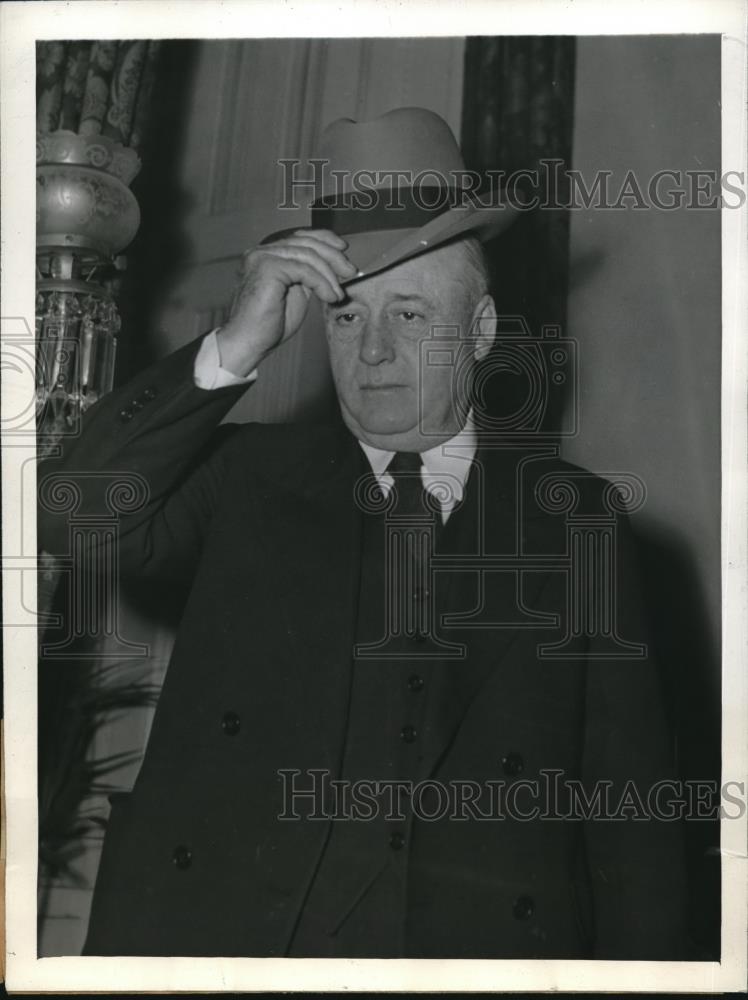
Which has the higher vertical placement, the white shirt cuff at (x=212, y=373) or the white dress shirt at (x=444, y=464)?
the white shirt cuff at (x=212, y=373)

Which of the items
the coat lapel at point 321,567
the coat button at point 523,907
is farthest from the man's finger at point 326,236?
the coat button at point 523,907

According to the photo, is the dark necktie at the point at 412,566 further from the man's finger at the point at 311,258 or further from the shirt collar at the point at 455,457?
the man's finger at the point at 311,258

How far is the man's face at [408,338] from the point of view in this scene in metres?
2.19

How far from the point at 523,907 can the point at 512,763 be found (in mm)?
276

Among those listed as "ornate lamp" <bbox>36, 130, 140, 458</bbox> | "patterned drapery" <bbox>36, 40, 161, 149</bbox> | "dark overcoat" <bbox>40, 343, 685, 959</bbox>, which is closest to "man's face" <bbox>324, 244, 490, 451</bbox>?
"dark overcoat" <bbox>40, 343, 685, 959</bbox>

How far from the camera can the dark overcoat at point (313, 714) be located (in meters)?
2.18

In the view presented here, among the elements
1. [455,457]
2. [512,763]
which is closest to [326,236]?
[455,457]

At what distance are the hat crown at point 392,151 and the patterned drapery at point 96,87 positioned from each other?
0.39m

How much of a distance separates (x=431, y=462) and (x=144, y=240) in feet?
2.35

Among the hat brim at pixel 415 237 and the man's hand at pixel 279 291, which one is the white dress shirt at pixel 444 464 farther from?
the hat brim at pixel 415 237

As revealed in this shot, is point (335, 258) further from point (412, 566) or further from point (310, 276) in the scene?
point (412, 566)

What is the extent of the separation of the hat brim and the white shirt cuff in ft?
0.90

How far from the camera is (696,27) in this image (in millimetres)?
2277

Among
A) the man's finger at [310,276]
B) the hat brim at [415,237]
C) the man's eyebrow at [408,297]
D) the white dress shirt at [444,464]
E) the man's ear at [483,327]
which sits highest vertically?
the hat brim at [415,237]
